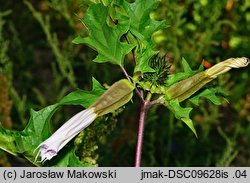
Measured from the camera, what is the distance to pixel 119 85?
107 centimetres

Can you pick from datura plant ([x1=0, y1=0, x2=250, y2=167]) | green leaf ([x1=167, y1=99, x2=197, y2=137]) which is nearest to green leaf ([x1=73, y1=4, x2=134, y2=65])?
datura plant ([x1=0, y1=0, x2=250, y2=167])

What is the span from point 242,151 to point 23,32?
1.37 metres

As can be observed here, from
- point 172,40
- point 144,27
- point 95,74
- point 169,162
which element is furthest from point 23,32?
point 144,27

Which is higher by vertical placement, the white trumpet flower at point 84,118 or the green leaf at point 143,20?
the green leaf at point 143,20

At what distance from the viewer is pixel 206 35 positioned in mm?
2816

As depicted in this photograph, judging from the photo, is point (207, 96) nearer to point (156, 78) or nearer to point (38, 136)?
point (156, 78)

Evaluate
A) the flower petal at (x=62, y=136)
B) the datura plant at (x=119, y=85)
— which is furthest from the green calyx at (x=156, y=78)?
the flower petal at (x=62, y=136)

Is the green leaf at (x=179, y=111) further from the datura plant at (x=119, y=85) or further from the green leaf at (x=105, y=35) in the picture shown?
the green leaf at (x=105, y=35)

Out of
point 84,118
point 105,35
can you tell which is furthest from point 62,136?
point 105,35

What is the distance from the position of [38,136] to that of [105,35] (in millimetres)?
212

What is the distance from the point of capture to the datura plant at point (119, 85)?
41.9 inches

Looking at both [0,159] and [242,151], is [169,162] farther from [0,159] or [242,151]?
[0,159]

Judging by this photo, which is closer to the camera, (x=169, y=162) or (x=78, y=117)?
(x=78, y=117)

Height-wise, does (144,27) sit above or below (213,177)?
above
